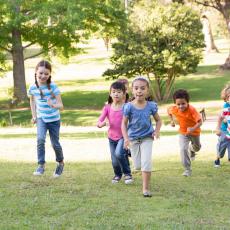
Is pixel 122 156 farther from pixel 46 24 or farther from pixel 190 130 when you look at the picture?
pixel 46 24

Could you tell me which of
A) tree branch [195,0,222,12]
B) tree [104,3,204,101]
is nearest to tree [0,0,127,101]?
tree [104,3,204,101]

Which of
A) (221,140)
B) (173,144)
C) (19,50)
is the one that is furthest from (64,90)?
(221,140)

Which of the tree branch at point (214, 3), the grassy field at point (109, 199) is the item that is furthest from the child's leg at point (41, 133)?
the tree branch at point (214, 3)

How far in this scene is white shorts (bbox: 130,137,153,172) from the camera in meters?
7.54

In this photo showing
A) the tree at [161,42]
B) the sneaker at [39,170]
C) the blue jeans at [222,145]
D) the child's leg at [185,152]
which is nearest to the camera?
the sneaker at [39,170]

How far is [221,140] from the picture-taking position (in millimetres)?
10258

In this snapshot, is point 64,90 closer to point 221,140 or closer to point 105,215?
point 221,140

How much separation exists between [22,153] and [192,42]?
24.8 m

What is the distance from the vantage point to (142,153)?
764 cm

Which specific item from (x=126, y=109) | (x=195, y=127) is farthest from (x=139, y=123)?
(x=195, y=127)

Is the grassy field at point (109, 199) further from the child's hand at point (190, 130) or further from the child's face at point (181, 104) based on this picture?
the child's face at point (181, 104)

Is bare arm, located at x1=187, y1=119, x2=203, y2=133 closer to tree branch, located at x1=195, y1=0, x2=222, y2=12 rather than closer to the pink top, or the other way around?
the pink top

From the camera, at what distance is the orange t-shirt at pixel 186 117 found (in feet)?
29.8

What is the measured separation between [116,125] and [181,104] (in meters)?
1.20
